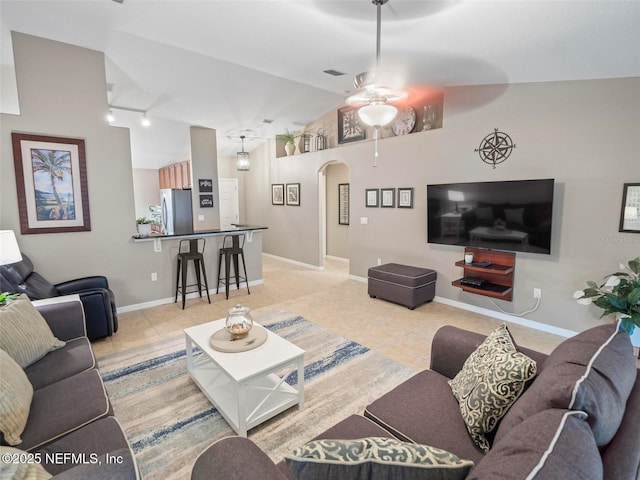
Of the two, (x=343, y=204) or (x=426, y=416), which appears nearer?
(x=426, y=416)

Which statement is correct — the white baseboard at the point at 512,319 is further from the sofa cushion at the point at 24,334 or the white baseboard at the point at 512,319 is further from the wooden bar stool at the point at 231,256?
the sofa cushion at the point at 24,334

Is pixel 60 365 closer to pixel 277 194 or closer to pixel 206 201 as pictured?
pixel 206 201

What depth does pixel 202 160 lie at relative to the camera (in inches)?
250

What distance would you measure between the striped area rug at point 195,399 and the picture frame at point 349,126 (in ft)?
12.0

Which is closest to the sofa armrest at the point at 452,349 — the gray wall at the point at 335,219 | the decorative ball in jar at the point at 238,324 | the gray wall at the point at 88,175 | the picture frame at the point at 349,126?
the decorative ball in jar at the point at 238,324

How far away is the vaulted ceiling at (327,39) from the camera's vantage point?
7.46 feet

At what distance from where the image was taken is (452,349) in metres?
1.89

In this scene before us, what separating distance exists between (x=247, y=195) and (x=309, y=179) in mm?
2689

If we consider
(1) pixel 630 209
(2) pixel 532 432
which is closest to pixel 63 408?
(2) pixel 532 432

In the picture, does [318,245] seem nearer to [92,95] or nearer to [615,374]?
[92,95]

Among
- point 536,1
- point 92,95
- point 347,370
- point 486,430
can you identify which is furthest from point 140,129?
point 486,430

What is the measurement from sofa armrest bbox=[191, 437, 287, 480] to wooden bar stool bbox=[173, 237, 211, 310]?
342 centimetres

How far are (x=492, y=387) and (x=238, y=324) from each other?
64.3 inches

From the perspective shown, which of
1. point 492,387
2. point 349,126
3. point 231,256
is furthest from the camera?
point 349,126
